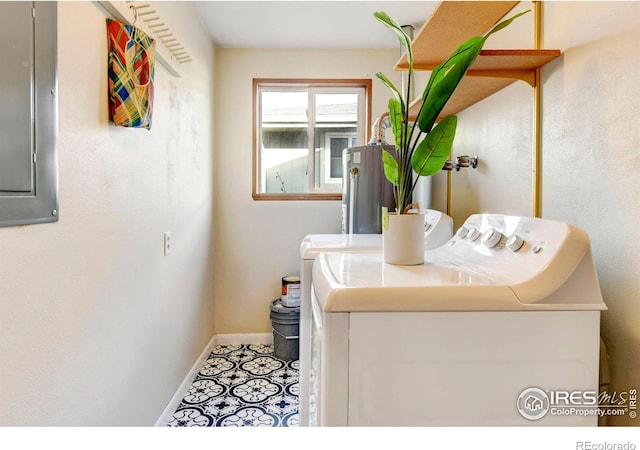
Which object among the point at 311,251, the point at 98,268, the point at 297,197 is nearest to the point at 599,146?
the point at 311,251

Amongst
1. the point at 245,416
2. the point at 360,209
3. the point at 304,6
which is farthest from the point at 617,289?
the point at 304,6

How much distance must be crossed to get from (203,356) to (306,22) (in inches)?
96.0

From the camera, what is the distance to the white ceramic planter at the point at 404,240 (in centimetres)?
104

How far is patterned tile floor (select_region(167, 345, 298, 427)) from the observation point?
1.94m

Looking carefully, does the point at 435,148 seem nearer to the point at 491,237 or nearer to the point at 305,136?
the point at 491,237

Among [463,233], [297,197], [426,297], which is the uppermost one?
[297,197]

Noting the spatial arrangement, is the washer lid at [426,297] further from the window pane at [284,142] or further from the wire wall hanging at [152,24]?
the window pane at [284,142]

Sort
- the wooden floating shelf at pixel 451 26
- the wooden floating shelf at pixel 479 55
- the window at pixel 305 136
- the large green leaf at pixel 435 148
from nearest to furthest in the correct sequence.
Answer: the large green leaf at pixel 435 148 < the wooden floating shelf at pixel 479 55 < the wooden floating shelf at pixel 451 26 < the window at pixel 305 136

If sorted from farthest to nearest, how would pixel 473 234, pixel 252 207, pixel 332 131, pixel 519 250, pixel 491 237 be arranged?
pixel 332 131
pixel 252 207
pixel 473 234
pixel 491 237
pixel 519 250

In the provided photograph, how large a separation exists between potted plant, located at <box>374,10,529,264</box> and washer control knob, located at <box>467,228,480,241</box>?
7.0 inches

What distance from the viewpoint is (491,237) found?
1.02m

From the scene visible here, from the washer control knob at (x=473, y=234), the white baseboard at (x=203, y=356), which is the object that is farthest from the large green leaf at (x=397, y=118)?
the white baseboard at (x=203, y=356)

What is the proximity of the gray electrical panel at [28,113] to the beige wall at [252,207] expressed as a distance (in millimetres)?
1956

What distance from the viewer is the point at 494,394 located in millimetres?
755
